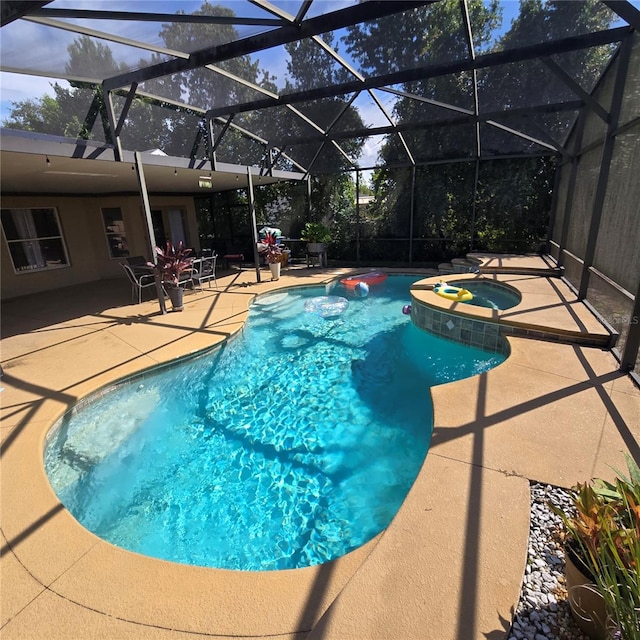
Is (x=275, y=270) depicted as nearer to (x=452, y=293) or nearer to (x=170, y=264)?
(x=170, y=264)

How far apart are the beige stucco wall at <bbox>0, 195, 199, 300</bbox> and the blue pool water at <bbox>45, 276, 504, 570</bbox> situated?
5184 millimetres

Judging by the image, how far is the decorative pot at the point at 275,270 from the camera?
32.0 feet

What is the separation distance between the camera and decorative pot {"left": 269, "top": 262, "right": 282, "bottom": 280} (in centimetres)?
974

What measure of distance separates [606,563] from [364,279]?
8.83 meters

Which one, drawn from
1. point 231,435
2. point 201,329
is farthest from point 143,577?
point 201,329

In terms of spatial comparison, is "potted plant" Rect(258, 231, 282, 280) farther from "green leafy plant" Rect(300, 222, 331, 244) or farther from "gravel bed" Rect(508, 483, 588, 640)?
"gravel bed" Rect(508, 483, 588, 640)

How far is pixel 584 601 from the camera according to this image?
1.37m

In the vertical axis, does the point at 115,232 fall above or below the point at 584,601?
above

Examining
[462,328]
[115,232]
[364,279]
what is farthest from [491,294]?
[115,232]

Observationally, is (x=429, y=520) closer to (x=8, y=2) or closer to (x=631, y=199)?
(x=631, y=199)

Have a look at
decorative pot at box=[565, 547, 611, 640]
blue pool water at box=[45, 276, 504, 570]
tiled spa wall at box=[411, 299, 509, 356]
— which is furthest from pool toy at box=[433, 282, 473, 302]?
decorative pot at box=[565, 547, 611, 640]

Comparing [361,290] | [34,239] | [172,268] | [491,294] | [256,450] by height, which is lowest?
[256,450]

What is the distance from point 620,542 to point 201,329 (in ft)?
18.3

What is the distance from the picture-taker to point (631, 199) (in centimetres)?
411
